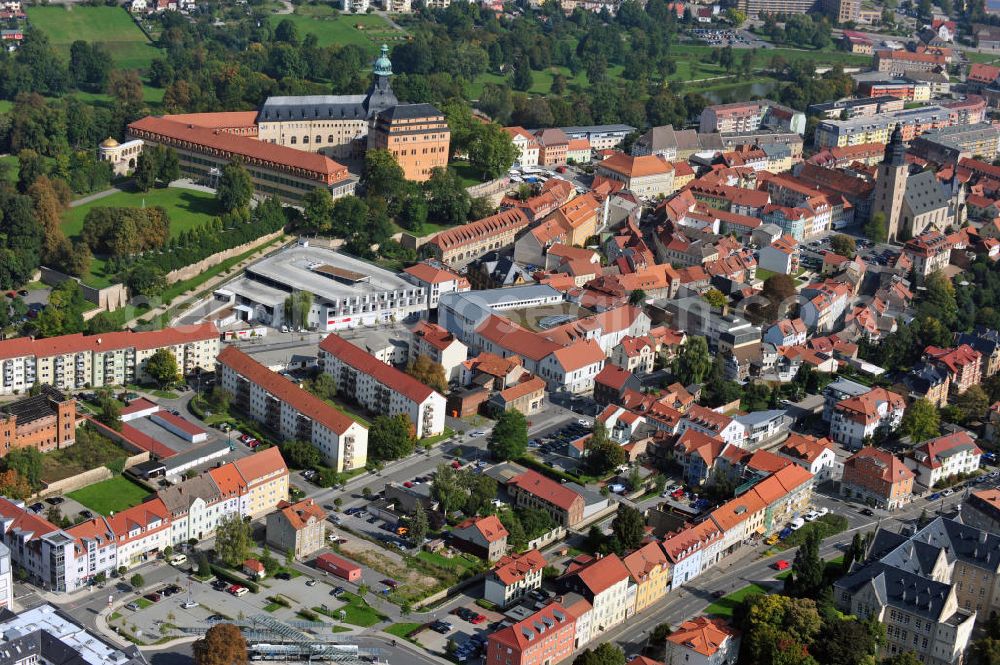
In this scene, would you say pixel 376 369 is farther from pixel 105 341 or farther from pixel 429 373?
pixel 105 341

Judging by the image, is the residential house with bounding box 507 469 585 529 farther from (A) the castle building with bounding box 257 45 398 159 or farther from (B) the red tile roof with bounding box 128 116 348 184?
(A) the castle building with bounding box 257 45 398 159

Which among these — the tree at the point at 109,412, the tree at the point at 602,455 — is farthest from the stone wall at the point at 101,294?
the tree at the point at 602,455

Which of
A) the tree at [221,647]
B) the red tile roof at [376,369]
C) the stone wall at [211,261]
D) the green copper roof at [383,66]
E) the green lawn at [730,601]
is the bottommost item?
the green lawn at [730,601]

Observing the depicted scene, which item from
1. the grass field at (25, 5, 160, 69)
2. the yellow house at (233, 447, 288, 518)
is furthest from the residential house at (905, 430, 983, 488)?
the grass field at (25, 5, 160, 69)

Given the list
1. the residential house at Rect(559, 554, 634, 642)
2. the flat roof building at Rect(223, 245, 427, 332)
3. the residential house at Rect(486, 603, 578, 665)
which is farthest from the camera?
the flat roof building at Rect(223, 245, 427, 332)

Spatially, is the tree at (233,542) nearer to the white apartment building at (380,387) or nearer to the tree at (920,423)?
the white apartment building at (380,387)

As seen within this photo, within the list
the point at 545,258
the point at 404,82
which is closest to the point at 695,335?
the point at 545,258

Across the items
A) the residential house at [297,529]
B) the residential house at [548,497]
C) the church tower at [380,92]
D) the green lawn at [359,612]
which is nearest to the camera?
the green lawn at [359,612]
